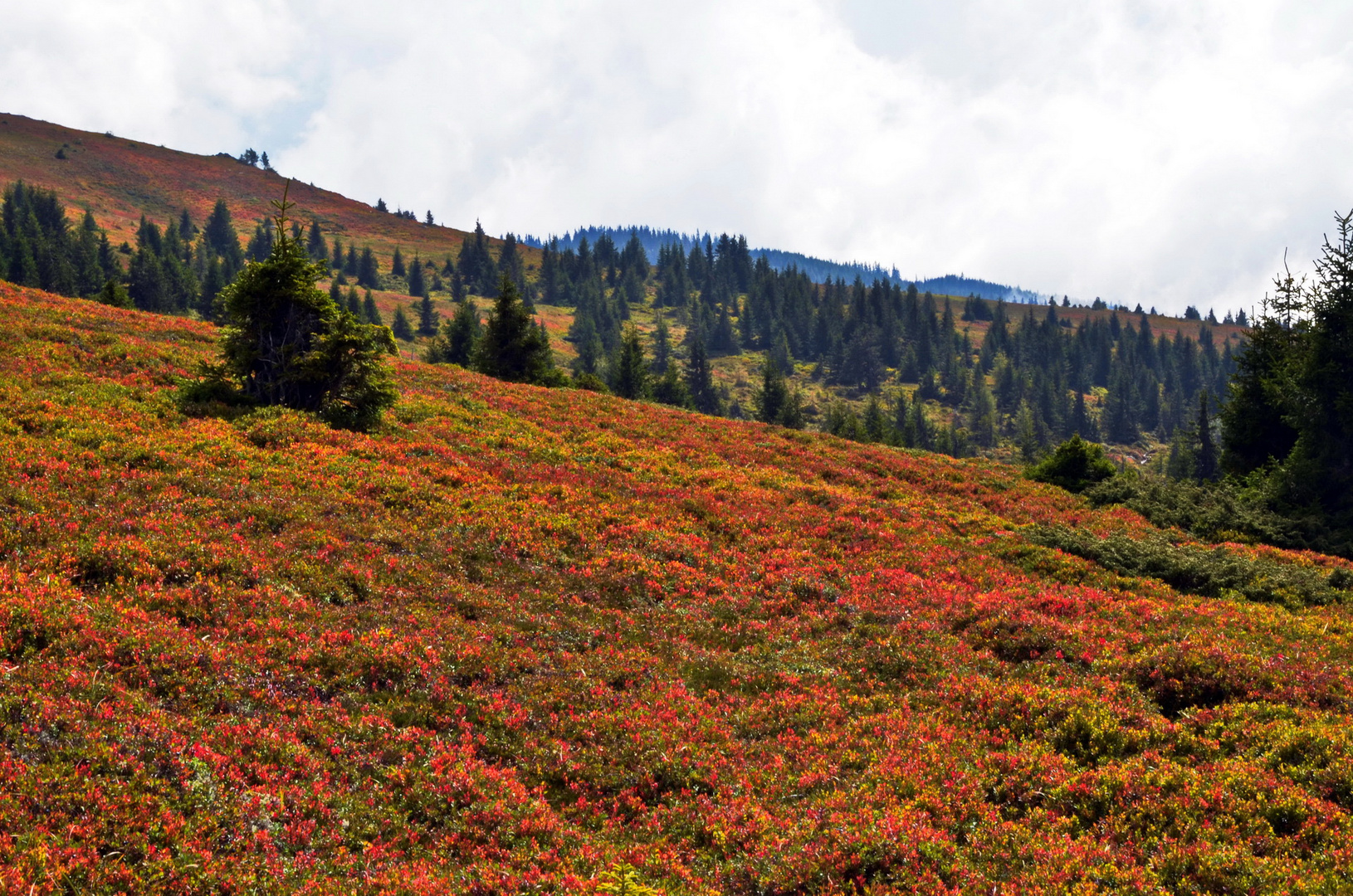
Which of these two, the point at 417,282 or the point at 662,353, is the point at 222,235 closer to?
the point at 417,282

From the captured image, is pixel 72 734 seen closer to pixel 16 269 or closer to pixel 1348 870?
pixel 1348 870

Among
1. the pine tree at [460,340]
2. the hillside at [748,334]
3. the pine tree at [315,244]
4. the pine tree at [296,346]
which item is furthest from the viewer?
the pine tree at [315,244]

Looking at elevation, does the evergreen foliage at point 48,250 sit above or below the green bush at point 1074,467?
above

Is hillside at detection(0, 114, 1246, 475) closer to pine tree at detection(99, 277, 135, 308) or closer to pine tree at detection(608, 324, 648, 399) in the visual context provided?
pine tree at detection(608, 324, 648, 399)

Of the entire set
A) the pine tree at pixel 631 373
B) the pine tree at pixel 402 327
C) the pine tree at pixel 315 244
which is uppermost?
the pine tree at pixel 315 244

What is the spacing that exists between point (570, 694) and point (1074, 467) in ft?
102

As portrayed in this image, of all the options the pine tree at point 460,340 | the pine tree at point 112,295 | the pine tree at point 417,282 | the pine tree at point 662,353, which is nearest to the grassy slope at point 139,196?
the pine tree at point 417,282

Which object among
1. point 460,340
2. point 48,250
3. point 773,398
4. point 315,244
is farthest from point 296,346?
point 315,244

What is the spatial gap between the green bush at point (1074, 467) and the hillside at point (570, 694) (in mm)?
11751

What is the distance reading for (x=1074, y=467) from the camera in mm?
33125

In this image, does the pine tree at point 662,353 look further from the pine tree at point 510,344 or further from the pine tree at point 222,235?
the pine tree at point 222,235

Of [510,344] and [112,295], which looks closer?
[510,344]

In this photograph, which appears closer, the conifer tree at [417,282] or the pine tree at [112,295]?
the pine tree at [112,295]

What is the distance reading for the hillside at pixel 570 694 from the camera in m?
7.52
